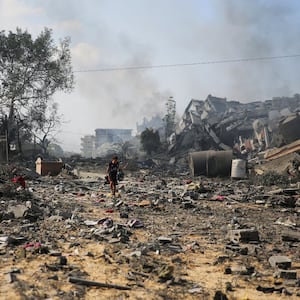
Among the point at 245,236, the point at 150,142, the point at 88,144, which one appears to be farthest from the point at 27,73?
the point at 88,144

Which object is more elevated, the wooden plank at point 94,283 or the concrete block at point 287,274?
the wooden plank at point 94,283

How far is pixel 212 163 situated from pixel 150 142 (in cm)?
1452

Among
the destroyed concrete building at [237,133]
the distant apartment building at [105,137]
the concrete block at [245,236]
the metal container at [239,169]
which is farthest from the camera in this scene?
the distant apartment building at [105,137]

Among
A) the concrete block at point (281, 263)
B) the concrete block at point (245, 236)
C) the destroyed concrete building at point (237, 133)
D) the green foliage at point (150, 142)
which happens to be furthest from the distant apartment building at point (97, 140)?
the concrete block at point (281, 263)

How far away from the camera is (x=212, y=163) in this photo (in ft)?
57.1

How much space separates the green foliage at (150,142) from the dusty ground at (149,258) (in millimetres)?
22363

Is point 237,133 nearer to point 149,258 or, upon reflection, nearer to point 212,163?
point 212,163

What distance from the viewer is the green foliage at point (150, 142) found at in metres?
31.6

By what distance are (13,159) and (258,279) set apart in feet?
69.4

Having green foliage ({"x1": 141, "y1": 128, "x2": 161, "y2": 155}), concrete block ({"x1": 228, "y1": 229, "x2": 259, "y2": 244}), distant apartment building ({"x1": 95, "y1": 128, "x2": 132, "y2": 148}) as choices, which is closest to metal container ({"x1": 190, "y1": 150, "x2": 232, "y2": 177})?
concrete block ({"x1": 228, "y1": 229, "x2": 259, "y2": 244})

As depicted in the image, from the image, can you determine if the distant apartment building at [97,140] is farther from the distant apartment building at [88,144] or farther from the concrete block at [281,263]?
the concrete block at [281,263]

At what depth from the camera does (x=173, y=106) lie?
37938mm

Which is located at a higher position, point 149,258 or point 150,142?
point 150,142

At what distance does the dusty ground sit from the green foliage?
22.4 m
